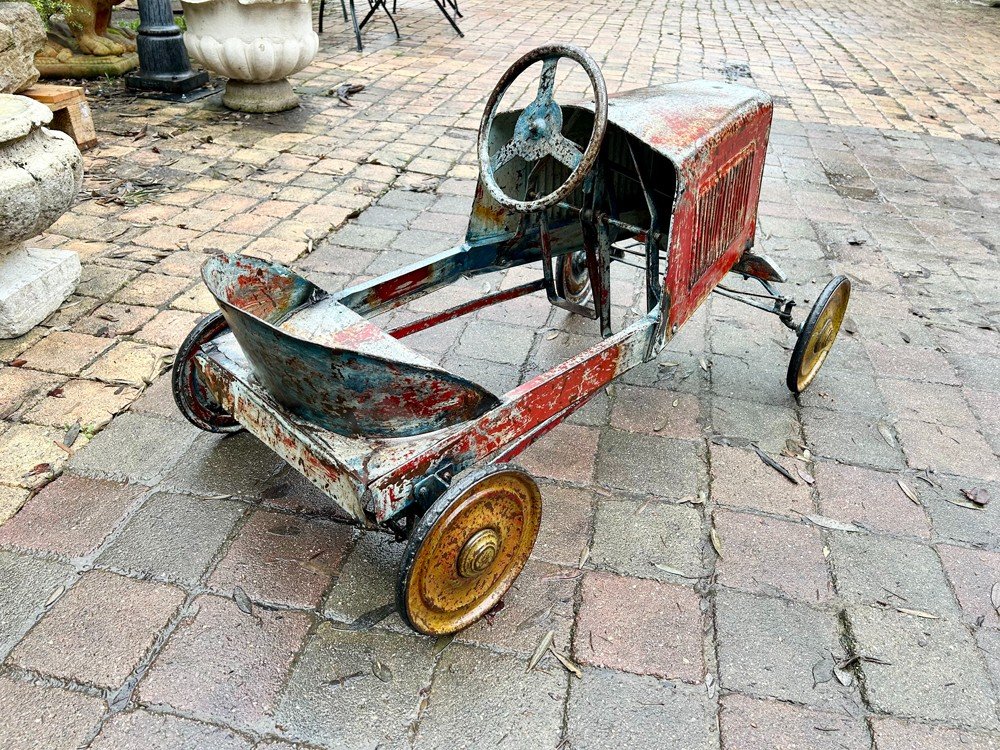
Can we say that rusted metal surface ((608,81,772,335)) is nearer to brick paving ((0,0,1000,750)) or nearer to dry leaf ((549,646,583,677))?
brick paving ((0,0,1000,750))

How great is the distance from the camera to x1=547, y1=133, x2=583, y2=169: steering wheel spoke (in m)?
2.56

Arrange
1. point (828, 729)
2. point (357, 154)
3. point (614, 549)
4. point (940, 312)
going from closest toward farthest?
point (828, 729) < point (614, 549) < point (940, 312) < point (357, 154)

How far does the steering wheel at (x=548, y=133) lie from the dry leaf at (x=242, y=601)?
1.43 meters

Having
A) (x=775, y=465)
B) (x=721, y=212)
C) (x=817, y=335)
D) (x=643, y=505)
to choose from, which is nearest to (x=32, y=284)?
(x=643, y=505)

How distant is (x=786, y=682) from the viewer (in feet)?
7.13

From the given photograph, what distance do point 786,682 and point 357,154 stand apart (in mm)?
4881

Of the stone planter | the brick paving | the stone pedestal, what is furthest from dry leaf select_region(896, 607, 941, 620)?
the stone planter

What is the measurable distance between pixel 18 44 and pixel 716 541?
5.18 meters

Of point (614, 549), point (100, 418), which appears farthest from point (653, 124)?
point (100, 418)

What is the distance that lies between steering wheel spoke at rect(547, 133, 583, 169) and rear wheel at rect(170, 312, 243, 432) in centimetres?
120

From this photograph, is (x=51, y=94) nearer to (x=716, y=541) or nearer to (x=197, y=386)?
(x=197, y=386)

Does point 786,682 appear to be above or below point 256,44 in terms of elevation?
below

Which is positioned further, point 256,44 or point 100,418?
point 256,44

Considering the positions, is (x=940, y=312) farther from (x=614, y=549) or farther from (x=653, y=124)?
(x=614, y=549)
